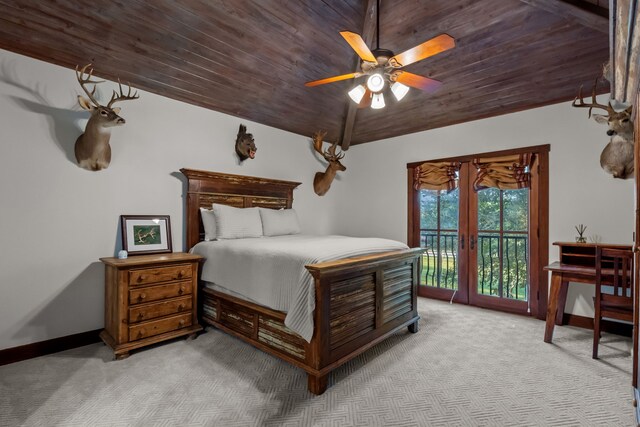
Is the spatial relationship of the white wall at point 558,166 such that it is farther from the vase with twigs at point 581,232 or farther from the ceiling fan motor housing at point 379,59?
the ceiling fan motor housing at point 379,59

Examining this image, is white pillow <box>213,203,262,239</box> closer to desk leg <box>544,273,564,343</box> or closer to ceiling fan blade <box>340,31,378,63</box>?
ceiling fan blade <box>340,31,378,63</box>

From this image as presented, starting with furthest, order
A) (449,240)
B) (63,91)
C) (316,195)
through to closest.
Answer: (316,195) < (449,240) < (63,91)

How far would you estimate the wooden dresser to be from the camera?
2.63m

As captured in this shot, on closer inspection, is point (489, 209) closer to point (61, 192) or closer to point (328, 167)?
point (328, 167)

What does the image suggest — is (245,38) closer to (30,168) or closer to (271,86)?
(271,86)

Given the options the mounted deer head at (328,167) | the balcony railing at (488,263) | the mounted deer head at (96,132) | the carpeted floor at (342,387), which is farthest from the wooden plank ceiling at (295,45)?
the carpeted floor at (342,387)

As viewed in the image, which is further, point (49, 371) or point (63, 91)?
point (63, 91)

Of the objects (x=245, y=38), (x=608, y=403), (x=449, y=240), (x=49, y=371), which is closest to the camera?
(x=608, y=403)

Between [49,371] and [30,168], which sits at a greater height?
[30,168]

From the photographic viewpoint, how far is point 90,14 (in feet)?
8.38

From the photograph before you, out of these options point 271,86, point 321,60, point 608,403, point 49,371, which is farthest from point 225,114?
point 608,403

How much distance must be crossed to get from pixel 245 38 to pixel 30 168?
2363mm

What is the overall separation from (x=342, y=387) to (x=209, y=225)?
7.73 ft

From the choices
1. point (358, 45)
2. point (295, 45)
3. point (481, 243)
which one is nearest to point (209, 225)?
point (295, 45)
